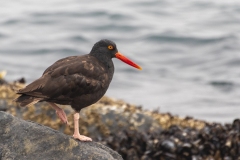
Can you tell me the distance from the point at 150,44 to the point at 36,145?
19735 millimetres

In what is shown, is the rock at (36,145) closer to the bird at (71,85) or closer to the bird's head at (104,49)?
the bird at (71,85)

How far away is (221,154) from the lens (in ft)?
33.8

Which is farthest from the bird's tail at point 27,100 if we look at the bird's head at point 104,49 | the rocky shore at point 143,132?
the rocky shore at point 143,132

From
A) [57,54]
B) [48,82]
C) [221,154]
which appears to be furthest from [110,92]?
[48,82]

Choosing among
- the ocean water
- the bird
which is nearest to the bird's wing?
the bird

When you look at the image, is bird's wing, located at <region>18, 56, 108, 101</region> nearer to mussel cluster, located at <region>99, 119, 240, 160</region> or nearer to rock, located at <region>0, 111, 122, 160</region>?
rock, located at <region>0, 111, 122, 160</region>

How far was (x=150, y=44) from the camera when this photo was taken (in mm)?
25531

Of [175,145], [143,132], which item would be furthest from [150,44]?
[175,145]

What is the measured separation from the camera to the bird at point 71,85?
635 cm

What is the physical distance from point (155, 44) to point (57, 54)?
439 cm

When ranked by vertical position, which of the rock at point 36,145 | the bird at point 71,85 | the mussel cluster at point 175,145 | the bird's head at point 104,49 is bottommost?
the mussel cluster at point 175,145

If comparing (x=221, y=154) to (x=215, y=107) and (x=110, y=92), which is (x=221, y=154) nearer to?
(x=215, y=107)

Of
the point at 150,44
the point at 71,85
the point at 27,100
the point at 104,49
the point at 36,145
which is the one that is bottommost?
the point at 150,44

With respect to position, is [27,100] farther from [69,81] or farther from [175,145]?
[175,145]
